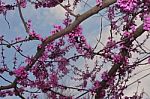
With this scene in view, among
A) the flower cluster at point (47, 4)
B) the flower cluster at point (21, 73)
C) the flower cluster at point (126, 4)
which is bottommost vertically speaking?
the flower cluster at point (21, 73)

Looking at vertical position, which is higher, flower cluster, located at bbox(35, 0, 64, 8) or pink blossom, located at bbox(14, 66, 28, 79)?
flower cluster, located at bbox(35, 0, 64, 8)

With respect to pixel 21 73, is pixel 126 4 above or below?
above

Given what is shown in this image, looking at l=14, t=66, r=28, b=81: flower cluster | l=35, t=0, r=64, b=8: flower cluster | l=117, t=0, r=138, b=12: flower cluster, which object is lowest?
l=14, t=66, r=28, b=81: flower cluster

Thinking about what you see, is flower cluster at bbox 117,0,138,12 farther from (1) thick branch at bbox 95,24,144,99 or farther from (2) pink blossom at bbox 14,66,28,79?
(2) pink blossom at bbox 14,66,28,79

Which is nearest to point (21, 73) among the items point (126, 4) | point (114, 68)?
point (114, 68)

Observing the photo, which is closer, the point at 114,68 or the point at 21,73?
the point at 21,73

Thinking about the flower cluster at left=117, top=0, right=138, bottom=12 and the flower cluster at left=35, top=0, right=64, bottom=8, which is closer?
the flower cluster at left=117, top=0, right=138, bottom=12

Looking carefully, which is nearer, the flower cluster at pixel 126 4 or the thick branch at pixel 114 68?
the flower cluster at pixel 126 4

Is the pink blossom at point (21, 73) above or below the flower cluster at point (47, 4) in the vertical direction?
below

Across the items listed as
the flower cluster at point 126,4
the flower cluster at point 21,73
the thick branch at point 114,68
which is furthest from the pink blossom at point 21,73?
the flower cluster at point 126,4

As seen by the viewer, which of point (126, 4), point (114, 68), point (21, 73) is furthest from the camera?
point (114, 68)

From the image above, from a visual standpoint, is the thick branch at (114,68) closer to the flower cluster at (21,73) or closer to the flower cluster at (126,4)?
the flower cluster at (21,73)

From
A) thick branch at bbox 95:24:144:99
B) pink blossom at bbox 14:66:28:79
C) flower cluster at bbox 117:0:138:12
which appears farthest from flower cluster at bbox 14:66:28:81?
flower cluster at bbox 117:0:138:12

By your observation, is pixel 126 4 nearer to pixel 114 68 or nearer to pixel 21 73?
pixel 114 68
